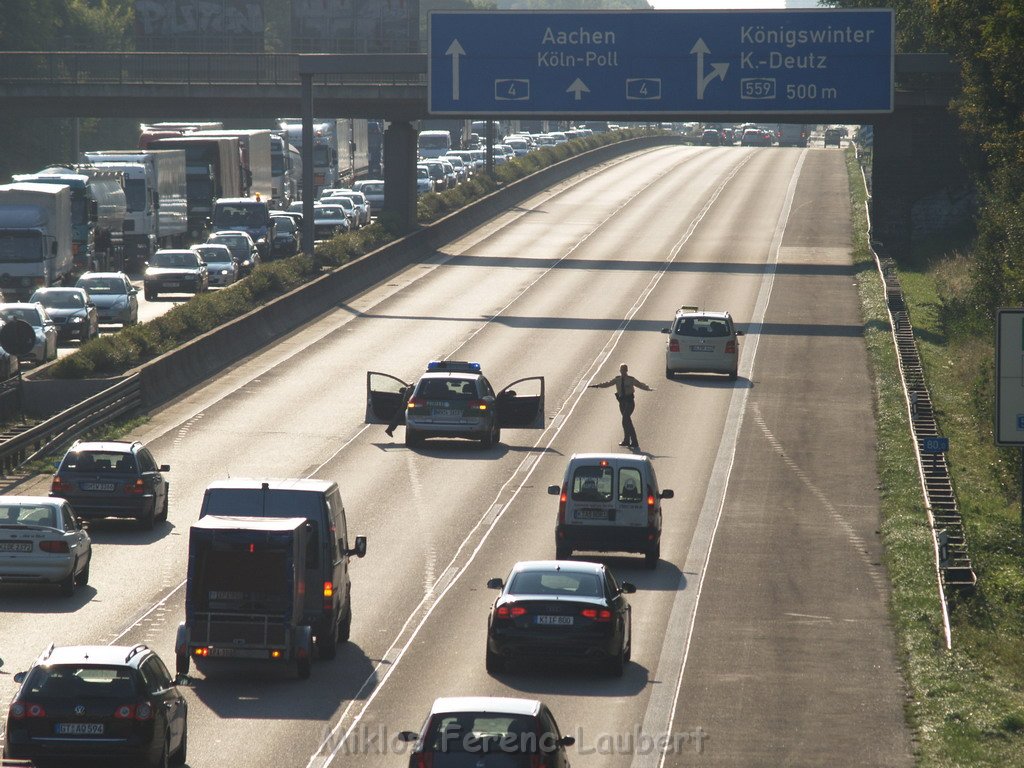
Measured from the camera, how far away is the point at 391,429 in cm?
3822

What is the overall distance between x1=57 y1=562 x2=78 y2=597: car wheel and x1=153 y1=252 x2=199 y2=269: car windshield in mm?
37033

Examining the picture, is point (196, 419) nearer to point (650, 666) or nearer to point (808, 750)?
point (650, 666)

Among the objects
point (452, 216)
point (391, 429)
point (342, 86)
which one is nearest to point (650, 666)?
point (391, 429)

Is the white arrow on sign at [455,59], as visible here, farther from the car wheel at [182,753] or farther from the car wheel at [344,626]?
the car wheel at [182,753]

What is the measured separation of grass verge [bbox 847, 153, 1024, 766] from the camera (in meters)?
18.8

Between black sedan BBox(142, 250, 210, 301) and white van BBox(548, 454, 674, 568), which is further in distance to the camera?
black sedan BBox(142, 250, 210, 301)

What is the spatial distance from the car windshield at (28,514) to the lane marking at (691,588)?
28.1ft

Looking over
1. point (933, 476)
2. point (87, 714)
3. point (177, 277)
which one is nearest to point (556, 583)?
point (87, 714)

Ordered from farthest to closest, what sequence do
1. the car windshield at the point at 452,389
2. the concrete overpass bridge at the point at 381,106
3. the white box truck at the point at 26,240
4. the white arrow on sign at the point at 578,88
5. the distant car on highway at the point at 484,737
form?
the concrete overpass bridge at the point at 381,106 → the white arrow on sign at the point at 578,88 → the white box truck at the point at 26,240 → the car windshield at the point at 452,389 → the distant car on highway at the point at 484,737

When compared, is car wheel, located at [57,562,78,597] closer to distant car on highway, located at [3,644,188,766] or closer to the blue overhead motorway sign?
distant car on highway, located at [3,644,188,766]

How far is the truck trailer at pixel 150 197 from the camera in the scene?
2714 inches

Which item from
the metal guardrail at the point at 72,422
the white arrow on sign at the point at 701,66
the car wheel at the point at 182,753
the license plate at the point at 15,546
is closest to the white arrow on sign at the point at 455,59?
the white arrow on sign at the point at 701,66

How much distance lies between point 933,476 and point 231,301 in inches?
977

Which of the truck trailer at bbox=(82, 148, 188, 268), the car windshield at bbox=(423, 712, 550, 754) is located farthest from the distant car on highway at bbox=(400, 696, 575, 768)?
the truck trailer at bbox=(82, 148, 188, 268)
